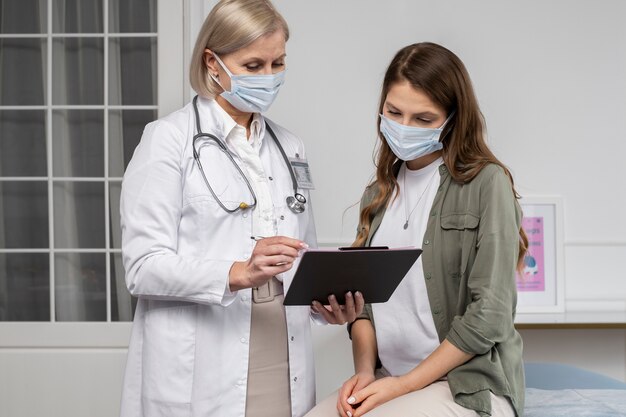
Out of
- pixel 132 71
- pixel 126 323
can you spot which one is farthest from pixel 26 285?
pixel 132 71

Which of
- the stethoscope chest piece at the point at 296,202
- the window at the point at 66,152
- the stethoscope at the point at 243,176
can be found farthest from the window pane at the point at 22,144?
the stethoscope chest piece at the point at 296,202

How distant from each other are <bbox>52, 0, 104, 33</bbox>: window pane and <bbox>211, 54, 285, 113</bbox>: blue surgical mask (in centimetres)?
184

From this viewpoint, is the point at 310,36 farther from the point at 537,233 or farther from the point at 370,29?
the point at 537,233

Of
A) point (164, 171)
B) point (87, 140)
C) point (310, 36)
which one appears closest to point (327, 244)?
point (310, 36)

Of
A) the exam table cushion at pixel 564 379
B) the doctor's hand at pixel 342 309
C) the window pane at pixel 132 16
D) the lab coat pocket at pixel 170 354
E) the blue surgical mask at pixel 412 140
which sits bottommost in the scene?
the exam table cushion at pixel 564 379

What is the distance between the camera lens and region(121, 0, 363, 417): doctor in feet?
5.66

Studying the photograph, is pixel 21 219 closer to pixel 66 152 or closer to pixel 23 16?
pixel 66 152

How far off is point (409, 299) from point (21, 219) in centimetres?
226

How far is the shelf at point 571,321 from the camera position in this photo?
3.04m

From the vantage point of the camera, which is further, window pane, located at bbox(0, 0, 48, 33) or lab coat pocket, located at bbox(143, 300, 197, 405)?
window pane, located at bbox(0, 0, 48, 33)

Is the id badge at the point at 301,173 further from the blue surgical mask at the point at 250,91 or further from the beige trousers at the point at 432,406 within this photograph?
the beige trousers at the point at 432,406

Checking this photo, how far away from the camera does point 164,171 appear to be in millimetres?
1752

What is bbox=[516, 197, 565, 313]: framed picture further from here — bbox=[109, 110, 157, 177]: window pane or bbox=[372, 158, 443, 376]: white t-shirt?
bbox=[109, 110, 157, 177]: window pane

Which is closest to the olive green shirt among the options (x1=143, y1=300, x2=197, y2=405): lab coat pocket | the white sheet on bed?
the white sheet on bed
